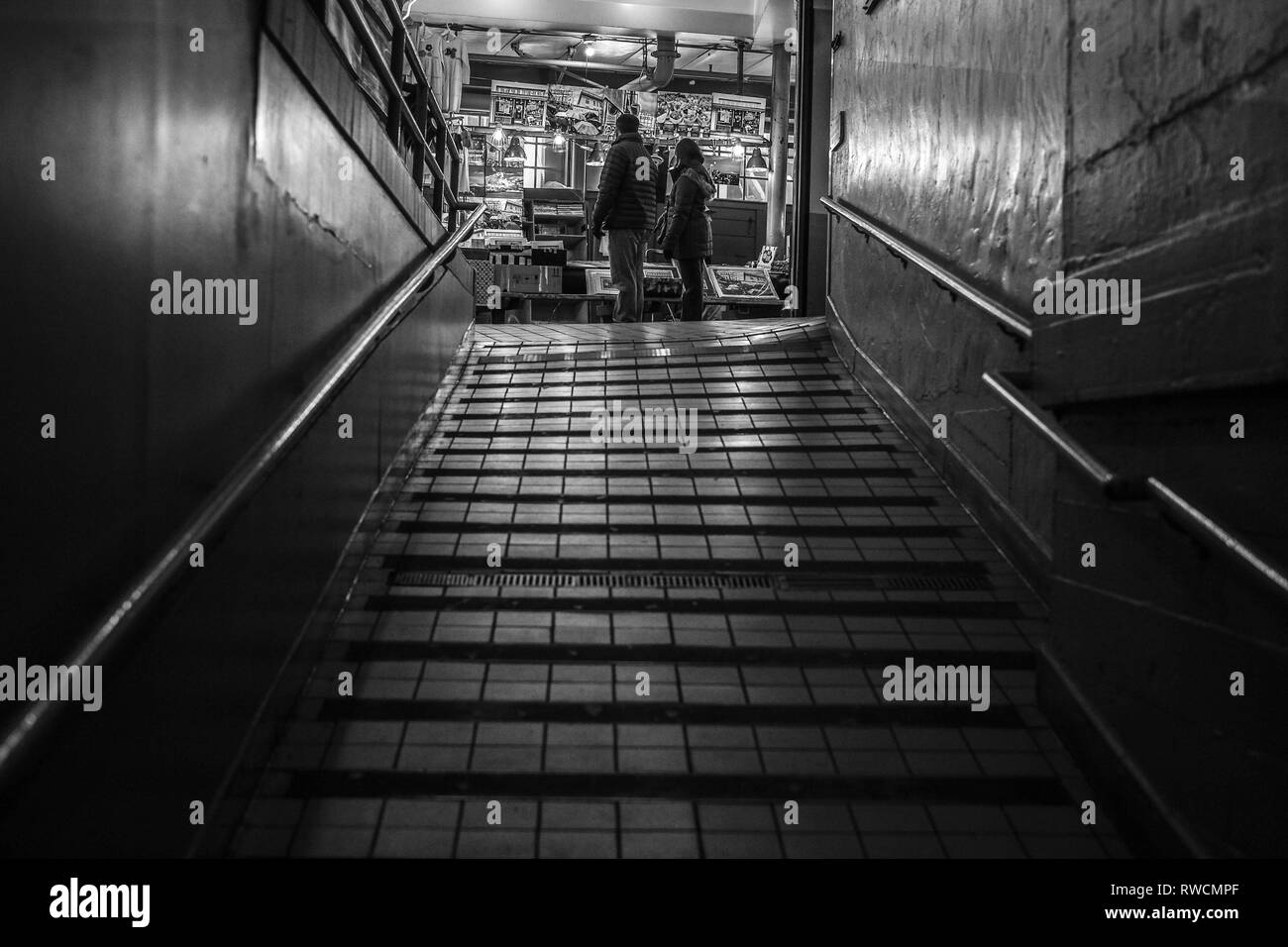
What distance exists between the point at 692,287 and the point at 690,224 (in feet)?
2.04

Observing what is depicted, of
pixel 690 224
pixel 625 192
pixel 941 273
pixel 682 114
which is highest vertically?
pixel 682 114

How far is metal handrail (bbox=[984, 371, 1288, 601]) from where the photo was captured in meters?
1.79

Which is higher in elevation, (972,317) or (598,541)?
(972,317)

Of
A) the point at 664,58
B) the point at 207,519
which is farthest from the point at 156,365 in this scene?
the point at 664,58

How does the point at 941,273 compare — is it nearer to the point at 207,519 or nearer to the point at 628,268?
the point at 207,519

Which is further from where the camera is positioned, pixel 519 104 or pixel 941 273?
pixel 519 104

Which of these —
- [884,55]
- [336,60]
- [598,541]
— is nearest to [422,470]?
[598,541]

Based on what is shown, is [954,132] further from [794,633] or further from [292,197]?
[292,197]

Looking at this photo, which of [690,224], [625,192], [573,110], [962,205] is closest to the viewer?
[962,205]

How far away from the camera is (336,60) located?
11.5 ft

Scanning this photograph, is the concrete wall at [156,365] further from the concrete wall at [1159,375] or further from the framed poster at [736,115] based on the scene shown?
the framed poster at [736,115]

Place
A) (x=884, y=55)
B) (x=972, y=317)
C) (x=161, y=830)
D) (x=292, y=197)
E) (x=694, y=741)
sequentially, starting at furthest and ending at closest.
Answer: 1. (x=884, y=55)
2. (x=972, y=317)
3. (x=292, y=197)
4. (x=694, y=741)
5. (x=161, y=830)

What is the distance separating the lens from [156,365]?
201cm
